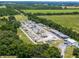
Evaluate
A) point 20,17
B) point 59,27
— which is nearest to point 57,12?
point 20,17

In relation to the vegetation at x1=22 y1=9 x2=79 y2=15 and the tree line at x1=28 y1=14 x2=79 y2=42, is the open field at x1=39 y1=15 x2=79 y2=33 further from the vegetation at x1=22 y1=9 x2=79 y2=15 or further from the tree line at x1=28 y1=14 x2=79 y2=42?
the tree line at x1=28 y1=14 x2=79 y2=42

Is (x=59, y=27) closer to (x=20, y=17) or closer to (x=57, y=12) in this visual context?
(x=57, y=12)

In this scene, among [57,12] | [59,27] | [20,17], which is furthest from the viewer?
[20,17]

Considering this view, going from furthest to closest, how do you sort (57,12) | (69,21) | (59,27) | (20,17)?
→ (20,17)
(57,12)
(69,21)
(59,27)

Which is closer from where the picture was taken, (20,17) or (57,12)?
(57,12)

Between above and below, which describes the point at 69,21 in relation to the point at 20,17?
above

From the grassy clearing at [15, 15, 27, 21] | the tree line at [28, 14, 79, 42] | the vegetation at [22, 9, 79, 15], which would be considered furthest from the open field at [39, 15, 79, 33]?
the grassy clearing at [15, 15, 27, 21]

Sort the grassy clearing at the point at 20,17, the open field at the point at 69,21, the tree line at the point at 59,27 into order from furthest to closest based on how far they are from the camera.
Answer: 1. the grassy clearing at the point at 20,17
2. the open field at the point at 69,21
3. the tree line at the point at 59,27

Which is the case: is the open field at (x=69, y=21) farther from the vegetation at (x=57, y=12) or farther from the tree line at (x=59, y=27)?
the tree line at (x=59, y=27)

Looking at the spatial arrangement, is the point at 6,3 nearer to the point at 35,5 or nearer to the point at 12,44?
the point at 35,5

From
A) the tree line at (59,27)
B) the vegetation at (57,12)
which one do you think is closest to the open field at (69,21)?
the vegetation at (57,12)

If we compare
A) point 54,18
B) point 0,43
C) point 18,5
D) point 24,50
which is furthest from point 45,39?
point 18,5
